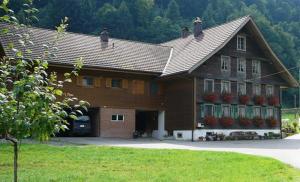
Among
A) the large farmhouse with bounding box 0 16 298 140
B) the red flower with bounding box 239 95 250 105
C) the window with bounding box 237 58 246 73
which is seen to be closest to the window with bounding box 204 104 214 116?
the large farmhouse with bounding box 0 16 298 140

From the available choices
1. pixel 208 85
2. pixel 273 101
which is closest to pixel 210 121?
pixel 208 85

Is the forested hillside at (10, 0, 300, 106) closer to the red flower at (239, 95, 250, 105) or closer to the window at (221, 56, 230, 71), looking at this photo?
the window at (221, 56, 230, 71)

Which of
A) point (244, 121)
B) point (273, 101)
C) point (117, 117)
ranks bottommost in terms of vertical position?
point (244, 121)

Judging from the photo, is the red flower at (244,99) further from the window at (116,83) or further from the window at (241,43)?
the window at (116,83)

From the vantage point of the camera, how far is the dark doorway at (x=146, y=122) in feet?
121

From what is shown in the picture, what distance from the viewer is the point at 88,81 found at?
33.0 metres

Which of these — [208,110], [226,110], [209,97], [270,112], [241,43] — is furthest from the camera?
[270,112]

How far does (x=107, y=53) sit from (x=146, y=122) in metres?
6.57

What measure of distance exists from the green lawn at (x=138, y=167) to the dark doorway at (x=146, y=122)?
17.2 m

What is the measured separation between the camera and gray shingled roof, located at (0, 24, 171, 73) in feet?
107

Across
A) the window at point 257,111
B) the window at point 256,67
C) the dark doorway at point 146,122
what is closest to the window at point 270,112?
the window at point 257,111

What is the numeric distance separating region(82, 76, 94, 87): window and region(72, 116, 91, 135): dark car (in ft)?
7.40

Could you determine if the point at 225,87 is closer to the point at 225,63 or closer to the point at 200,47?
the point at 225,63

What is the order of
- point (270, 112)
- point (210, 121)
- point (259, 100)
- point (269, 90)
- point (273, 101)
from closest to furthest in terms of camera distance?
point (210, 121) < point (259, 100) < point (273, 101) < point (270, 112) < point (269, 90)
